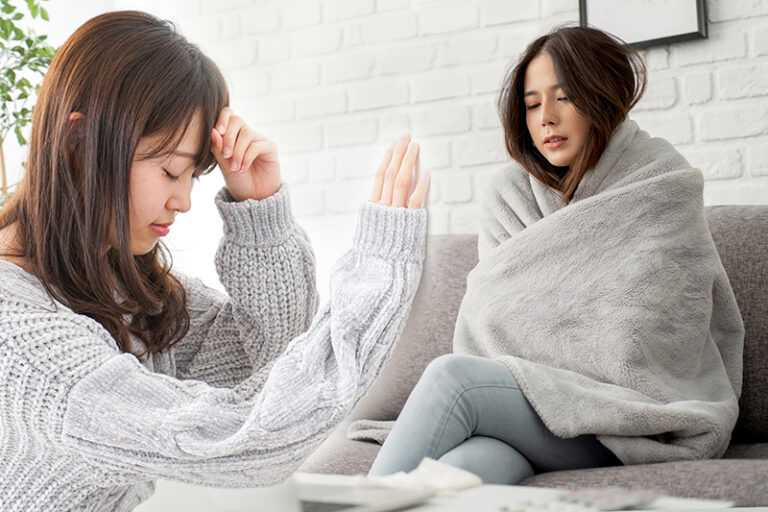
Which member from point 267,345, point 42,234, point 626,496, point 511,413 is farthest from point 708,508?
point 42,234

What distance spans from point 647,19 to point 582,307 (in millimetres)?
209

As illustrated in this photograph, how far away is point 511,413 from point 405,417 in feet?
0.29

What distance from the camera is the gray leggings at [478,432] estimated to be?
512 millimetres

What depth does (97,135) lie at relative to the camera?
0.41 m

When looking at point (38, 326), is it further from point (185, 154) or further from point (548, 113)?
point (548, 113)

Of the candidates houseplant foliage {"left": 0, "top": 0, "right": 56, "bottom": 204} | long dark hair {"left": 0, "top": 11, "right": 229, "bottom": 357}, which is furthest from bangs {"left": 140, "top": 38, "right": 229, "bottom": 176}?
houseplant foliage {"left": 0, "top": 0, "right": 56, "bottom": 204}

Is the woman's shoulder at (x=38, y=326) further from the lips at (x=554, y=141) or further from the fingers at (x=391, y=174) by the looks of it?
the lips at (x=554, y=141)

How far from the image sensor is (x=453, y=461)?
507mm

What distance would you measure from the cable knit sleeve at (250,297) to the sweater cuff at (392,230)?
0.58 ft

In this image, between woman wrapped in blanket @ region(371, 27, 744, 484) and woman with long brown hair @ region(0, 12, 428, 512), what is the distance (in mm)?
141

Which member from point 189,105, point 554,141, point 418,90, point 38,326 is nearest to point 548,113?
point 554,141

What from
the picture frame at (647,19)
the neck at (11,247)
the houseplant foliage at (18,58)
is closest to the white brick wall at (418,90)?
the picture frame at (647,19)

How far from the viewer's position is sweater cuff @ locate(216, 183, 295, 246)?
0.52 m

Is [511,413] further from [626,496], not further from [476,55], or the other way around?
[476,55]
